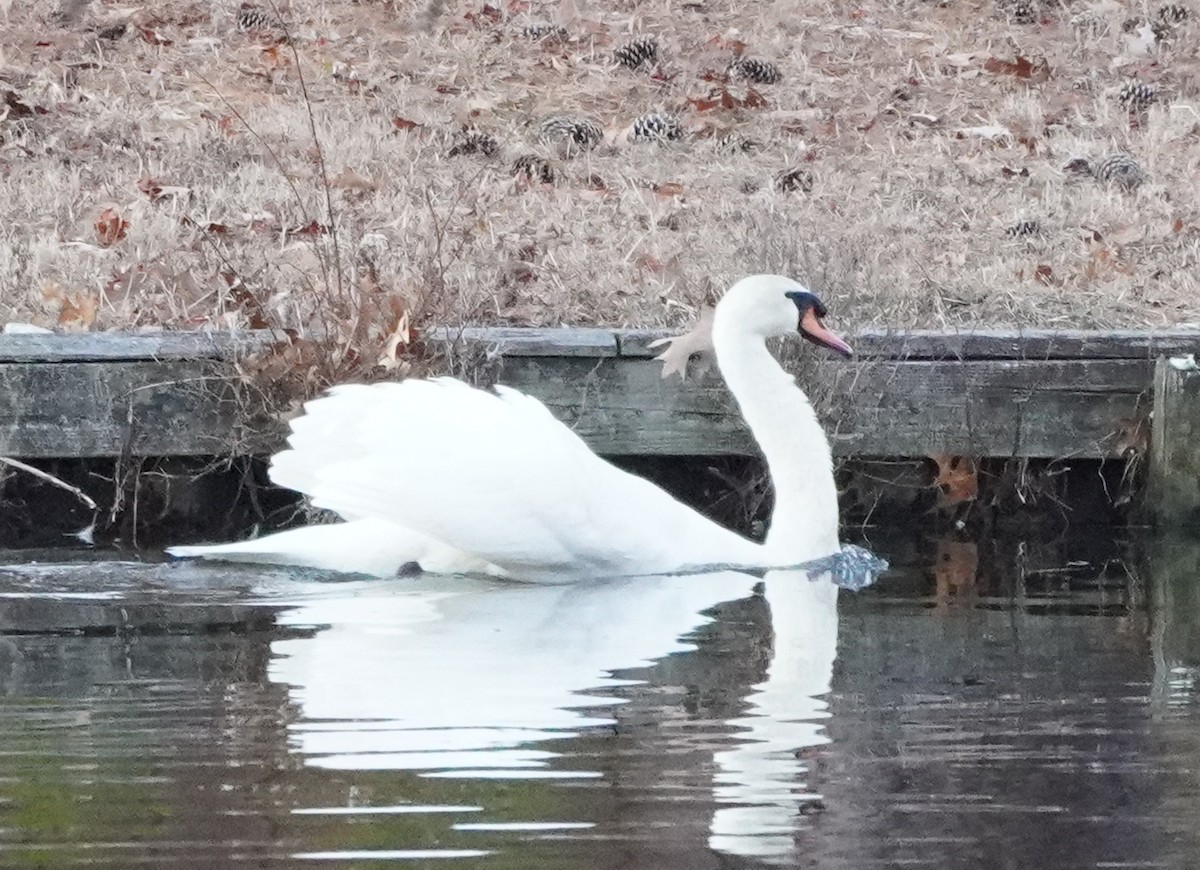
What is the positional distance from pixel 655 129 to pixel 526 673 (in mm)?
7965

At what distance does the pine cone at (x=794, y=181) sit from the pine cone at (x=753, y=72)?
214cm

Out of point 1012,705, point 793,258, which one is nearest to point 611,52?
point 793,258

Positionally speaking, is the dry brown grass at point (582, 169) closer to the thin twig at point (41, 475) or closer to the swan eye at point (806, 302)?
the swan eye at point (806, 302)

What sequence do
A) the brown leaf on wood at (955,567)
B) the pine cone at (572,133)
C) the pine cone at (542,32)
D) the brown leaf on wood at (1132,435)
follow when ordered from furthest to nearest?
the pine cone at (542,32) → the pine cone at (572,133) → the brown leaf on wood at (1132,435) → the brown leaf on wood at (955,567)

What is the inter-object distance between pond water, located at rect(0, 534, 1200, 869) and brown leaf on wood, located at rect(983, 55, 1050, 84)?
7748mm

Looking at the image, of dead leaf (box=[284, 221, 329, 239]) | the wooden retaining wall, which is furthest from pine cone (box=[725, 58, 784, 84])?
the wooden retaining wall

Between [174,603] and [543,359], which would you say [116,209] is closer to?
[543,359]

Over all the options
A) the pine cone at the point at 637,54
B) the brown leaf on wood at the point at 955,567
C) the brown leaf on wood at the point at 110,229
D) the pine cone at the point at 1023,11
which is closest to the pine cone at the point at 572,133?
the pine cone at the point at 637,54

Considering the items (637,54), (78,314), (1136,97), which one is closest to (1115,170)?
(1136,97)

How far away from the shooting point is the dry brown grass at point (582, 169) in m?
8.42

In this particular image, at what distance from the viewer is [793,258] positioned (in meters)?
8.14

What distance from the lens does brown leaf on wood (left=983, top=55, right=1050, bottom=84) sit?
1408 cm

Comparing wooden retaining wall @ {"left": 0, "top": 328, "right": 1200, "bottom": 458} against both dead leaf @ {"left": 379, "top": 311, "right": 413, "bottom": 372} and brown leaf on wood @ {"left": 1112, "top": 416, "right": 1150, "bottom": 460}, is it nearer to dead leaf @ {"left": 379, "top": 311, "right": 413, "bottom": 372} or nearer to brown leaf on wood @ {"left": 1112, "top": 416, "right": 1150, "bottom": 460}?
brown leaf on wood @ {"left": 1112, "top": 416, "right": 1150, "bottom": 460}

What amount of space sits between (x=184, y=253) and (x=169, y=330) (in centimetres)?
155
